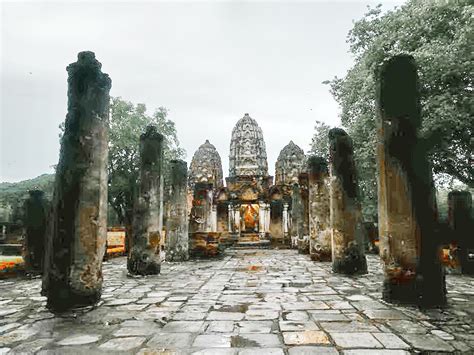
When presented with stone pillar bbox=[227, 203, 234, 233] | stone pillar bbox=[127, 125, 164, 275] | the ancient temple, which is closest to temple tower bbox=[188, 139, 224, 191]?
the ancient temple

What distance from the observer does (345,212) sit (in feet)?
29.6

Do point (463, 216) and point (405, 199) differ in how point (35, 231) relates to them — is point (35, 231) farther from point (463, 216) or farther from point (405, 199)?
point (463, 216)

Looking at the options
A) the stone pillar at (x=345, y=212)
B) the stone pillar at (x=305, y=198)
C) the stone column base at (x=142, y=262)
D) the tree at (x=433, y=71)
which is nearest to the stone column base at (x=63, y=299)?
the stone column base at (x=142, y=262)

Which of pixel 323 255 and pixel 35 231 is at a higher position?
pixel 35 231

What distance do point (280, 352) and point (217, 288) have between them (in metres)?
3.74

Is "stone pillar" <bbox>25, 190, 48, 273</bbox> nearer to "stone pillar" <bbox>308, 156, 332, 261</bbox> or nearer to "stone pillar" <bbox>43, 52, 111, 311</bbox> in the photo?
"stone pillar" <bbox>43, 52, 111, 311</bbox>

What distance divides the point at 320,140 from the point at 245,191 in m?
6.46

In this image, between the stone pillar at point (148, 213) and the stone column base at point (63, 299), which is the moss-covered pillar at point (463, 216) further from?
the stone column base at point (63, 299)

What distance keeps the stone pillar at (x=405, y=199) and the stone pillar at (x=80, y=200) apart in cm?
412

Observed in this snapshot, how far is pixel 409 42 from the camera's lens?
14.5 m

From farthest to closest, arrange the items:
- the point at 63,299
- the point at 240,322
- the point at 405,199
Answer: the point at 405,199, the point at 63,299, the point at 240,322

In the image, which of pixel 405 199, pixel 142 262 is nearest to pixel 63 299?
pixel 142 262

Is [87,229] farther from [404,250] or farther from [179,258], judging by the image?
[179,258]

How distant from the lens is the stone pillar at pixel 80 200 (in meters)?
5.25
